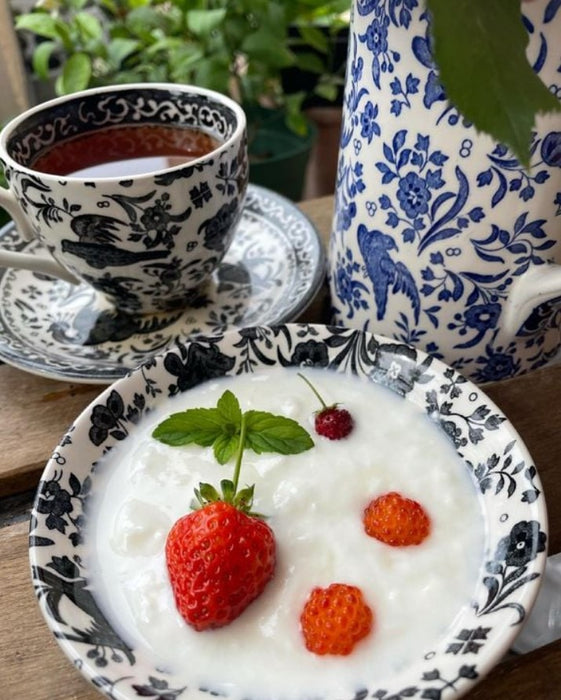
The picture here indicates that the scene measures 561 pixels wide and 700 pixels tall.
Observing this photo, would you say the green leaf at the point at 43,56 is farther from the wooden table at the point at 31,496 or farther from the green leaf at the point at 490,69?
the green leaf at the point at 490,69

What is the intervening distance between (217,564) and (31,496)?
241 mm

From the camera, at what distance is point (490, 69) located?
34cm

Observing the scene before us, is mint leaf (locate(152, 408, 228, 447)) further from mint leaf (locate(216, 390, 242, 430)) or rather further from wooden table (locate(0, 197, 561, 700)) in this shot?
wooden table (locate(0, 197, 561, 700))

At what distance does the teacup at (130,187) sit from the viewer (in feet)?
1.83

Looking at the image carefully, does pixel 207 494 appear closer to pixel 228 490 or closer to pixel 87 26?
pixel 228 490

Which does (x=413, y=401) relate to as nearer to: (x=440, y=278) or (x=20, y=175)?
(x=440, y=278)

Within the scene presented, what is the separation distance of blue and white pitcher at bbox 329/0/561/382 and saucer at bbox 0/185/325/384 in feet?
0.32

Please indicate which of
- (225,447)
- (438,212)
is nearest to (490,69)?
(438,212)

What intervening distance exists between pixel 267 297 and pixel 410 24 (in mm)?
300

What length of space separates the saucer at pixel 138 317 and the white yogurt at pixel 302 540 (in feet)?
0.39

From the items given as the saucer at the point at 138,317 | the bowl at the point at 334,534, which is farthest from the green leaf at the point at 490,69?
the saucer at the point at 138,317

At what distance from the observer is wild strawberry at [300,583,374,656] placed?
1.25 feet

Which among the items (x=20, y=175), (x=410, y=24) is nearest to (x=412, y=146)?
(x=410, y=24)

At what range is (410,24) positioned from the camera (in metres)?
0.44
